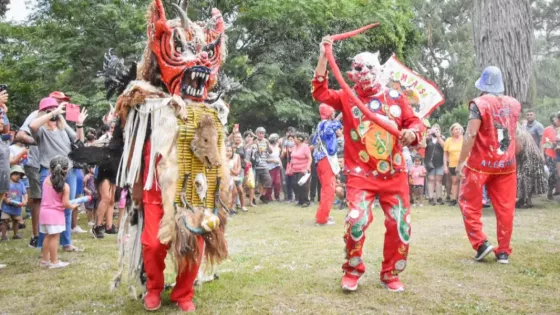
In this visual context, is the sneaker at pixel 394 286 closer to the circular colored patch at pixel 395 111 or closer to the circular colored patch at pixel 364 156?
the circular colored patch at pixel 364 156

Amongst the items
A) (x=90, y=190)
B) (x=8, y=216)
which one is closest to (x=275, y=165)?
(x=90, y=190)

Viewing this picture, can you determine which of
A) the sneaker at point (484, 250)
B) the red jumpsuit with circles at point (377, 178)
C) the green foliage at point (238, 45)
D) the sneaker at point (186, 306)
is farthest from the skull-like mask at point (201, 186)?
the green foliage at point (238, 45)

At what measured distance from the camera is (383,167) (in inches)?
168

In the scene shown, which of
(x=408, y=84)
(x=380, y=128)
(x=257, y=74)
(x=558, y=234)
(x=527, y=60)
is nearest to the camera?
(x=380, y=128)

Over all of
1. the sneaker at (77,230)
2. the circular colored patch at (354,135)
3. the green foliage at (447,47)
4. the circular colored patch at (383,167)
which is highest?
the green foliage at (447,47)

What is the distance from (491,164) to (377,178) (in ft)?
5.76

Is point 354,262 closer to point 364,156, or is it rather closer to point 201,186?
point 364,156

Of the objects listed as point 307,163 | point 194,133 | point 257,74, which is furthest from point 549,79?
point 194,133

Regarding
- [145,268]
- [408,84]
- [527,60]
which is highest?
[527,60]

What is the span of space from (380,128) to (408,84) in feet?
2.08

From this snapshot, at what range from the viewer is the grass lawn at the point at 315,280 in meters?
3.94

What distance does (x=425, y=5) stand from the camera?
27.9m

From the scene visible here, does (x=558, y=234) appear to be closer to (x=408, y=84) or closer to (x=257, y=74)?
(x=408, y=84)

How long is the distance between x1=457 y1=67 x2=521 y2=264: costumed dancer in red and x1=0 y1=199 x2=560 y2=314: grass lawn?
31 centimetres
